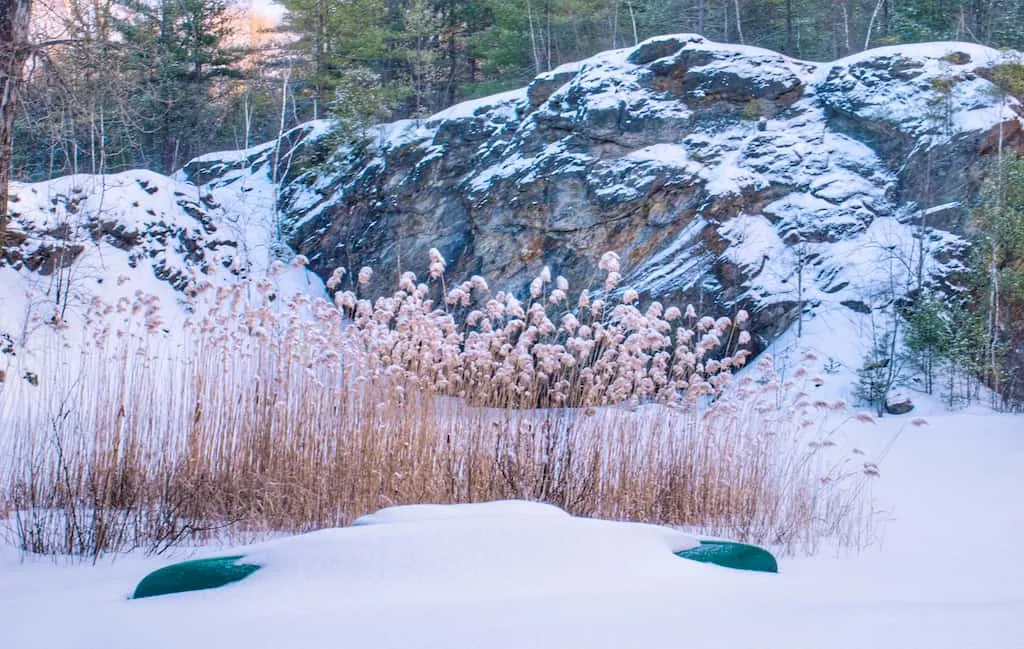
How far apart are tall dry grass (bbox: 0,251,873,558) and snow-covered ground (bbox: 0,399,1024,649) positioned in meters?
1.05

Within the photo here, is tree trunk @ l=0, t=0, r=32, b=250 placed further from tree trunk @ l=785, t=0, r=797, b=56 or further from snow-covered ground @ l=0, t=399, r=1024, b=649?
tree trunk @ l=785, t=0, r=797, b=56

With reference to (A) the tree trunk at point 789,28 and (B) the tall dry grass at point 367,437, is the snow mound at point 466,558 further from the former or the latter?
(A) the tree trunk at point 789,28

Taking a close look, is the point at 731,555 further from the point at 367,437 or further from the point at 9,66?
the point at 9,66

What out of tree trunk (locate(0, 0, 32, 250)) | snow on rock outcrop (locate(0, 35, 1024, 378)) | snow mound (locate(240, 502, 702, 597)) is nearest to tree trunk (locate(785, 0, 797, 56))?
snow on rock outcrop (locate(0, 35, 1024, 378))

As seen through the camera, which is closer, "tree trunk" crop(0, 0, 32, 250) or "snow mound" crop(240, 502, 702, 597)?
"snow mound" crop(240, 502, 702, 597)

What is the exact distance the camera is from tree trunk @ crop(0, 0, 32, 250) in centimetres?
473

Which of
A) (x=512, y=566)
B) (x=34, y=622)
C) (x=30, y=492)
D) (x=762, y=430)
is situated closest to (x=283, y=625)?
(x=512, y=566)

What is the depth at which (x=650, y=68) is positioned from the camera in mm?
11883

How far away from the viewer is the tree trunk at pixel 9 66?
4.73 meters

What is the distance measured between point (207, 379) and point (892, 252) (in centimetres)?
823

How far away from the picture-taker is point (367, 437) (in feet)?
12.8

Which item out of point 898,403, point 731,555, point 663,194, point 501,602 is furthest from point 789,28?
point 501,602

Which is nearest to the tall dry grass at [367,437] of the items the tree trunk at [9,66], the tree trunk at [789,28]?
the tree trunk at [9,66]

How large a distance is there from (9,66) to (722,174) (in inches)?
324
